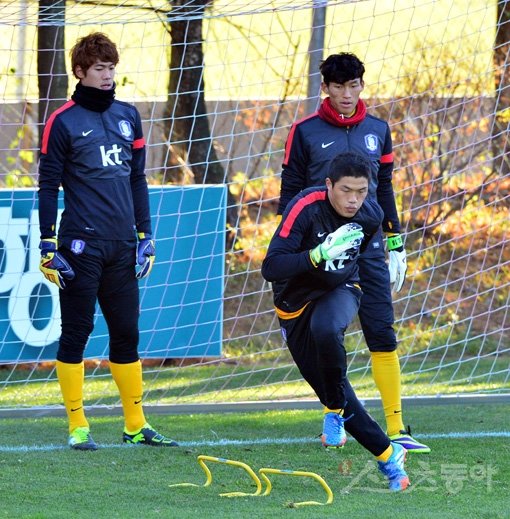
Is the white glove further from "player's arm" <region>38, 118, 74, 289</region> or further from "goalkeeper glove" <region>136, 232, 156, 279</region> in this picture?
"player's arm" <region>38, 118, 74, 289</region>

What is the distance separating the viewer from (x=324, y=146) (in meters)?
5.49

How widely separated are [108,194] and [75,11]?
3.94 meters

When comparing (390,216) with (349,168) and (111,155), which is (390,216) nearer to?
(349,168)

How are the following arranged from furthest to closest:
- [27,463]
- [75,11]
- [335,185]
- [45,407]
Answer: [75,11], [45,407], [27,463], [335,185]

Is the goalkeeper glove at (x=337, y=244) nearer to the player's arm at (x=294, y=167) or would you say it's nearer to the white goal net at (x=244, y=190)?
the player's arm at (x=294, y=167)

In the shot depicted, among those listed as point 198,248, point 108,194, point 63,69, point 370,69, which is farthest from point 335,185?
point 370,69

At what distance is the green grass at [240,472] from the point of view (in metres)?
4.24

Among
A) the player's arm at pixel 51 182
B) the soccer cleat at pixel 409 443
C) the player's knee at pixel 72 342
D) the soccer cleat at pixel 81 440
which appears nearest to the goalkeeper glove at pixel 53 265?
the player's arm at pixel 51 182

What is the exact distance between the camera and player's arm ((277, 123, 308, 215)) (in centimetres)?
554

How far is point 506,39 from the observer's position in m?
10.7

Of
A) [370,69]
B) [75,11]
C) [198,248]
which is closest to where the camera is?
[198,248]

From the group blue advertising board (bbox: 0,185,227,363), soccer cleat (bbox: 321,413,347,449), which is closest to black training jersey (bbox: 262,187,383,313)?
soccer cleat (bbox: 321,413,347,449)

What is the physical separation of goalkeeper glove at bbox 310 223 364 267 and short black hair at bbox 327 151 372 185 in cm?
22

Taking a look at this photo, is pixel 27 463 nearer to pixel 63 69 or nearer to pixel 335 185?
pixel 335 185
